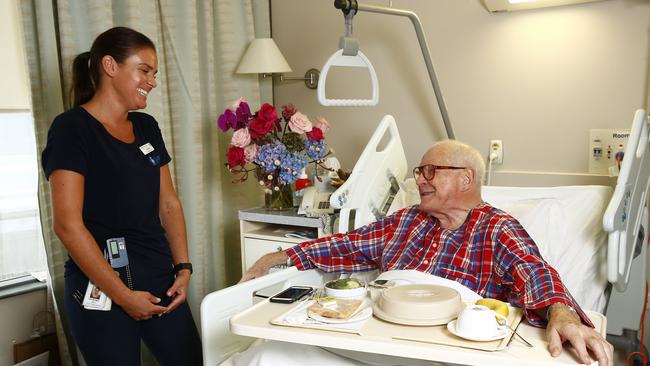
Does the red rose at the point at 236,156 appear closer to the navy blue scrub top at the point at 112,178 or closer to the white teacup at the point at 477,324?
the navy blue scrub top at the point at 112,178

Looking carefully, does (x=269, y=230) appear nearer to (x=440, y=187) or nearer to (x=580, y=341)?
(x=440, y=187)

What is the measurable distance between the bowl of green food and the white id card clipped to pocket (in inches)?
25.0

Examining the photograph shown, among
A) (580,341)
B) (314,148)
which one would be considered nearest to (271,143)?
(314,148)

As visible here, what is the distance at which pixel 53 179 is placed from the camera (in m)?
1.55

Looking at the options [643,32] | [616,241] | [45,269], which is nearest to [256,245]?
[45,269]

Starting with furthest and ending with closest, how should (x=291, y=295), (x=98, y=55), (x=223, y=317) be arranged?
A: (x=98, y=55), (x=223, y=317), (x=291, y=295)

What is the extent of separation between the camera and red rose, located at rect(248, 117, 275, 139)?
2363mm

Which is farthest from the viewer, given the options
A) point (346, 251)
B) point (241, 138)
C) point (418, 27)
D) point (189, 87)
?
point (189, 87)

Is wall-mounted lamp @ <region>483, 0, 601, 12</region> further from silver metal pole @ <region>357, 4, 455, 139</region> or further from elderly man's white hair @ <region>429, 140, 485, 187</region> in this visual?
elderly man's white hair @ <region>429, 140, 485, 187</region>

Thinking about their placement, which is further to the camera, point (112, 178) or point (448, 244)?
point (448, 244)

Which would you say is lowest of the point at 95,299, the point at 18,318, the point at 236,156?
the point at 18,318

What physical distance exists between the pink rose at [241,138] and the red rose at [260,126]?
3 centimetres

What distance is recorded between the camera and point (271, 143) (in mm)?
2430

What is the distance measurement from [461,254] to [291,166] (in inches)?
36.5
